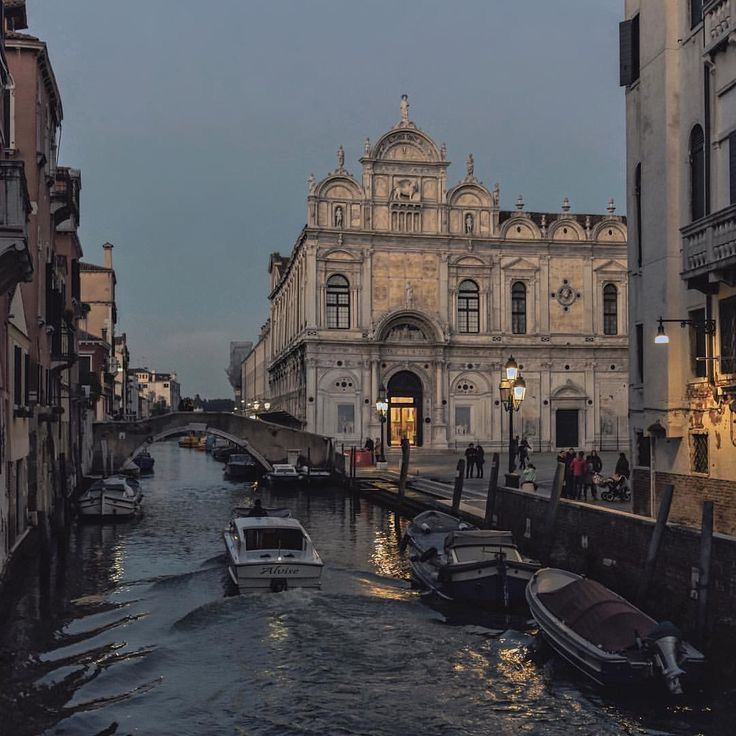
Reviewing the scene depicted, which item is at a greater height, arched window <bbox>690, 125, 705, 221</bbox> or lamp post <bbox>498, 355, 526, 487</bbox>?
arched window <bbox>690, 125, 705, 221</bbox>

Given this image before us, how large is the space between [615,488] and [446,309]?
28460 mm

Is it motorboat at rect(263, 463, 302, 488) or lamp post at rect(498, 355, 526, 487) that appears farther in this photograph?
motorboat at rect(263, 463, 302, 488)

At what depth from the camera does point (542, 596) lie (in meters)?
16.2

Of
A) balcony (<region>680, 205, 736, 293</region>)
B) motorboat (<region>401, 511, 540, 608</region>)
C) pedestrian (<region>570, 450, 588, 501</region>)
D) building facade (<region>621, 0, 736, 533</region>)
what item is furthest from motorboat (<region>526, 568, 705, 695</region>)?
pedestrian (<region>570, 450, 588, 501</region>)

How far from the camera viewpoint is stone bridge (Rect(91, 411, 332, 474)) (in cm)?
4719

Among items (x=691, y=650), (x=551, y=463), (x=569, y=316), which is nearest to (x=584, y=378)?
(x=569, y=316)

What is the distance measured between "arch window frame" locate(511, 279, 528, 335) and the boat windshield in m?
36.9

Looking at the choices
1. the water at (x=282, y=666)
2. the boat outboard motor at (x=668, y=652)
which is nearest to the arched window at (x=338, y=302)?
the water at (x=282, y=666)

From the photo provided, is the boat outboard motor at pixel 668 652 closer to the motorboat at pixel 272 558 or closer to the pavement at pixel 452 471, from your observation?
the motorboat at pixel 272 558

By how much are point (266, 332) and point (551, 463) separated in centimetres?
4925

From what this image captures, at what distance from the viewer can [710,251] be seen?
1811 centimetres

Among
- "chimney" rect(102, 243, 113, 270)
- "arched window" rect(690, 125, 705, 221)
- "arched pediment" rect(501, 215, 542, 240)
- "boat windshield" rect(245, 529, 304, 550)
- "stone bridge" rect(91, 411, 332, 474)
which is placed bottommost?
"boat windshield" rect(245, 529, 304, 550)

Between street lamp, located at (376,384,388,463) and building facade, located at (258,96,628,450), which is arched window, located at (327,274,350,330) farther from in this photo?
street lamp, located at (376,384,388,463)

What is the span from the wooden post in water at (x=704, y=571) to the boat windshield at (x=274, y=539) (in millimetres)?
9086
